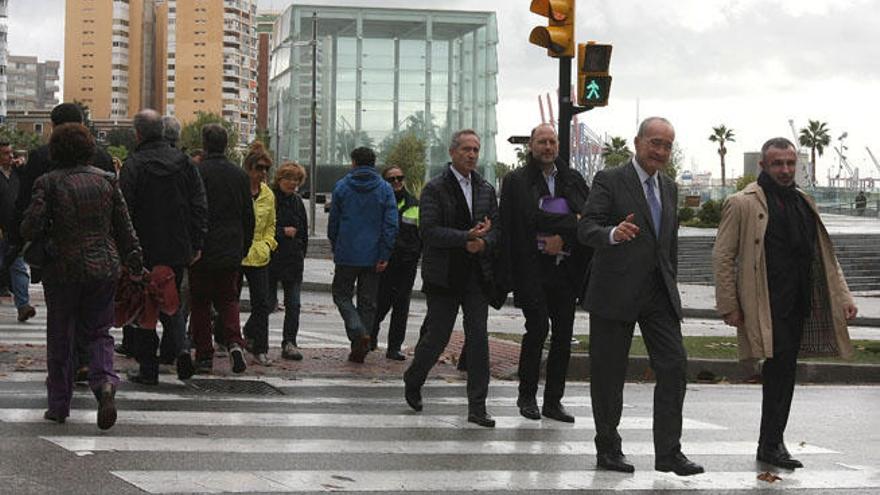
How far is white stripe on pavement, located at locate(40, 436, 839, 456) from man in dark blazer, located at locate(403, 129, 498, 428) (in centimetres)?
82

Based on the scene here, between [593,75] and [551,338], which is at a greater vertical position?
[593,75]

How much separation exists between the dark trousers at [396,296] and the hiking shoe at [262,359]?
1.16m

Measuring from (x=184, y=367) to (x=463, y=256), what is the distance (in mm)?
2588

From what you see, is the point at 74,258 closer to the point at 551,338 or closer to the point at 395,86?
the point at 551,338

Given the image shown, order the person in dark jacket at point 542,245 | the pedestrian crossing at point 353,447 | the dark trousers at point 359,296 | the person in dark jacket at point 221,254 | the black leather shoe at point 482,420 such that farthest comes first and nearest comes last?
1. the dark trousers at point 359,296
2. the person in dark jacket at point 221,254
3. the person in dark jacket at point 542,245
4. the black leather shoe at point 482,420
5. the pedestrian crossing at point 353,447

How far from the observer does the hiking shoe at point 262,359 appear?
12336mm

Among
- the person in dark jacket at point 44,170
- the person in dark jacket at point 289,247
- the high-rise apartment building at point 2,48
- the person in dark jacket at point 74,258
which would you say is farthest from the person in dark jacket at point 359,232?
the high-rise apartment building at point 2,48

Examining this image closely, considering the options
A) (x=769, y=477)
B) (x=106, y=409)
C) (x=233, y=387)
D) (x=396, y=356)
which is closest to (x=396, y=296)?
(x=396, y=356)

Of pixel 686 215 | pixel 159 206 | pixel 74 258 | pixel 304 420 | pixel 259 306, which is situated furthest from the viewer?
pixel 686 215

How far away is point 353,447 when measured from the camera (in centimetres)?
853

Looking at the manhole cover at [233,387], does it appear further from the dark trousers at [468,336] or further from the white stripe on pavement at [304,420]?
the dark trousers at [468,336]

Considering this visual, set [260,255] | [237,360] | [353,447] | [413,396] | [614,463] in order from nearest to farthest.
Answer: [614,463], [353,447], [413,396], [237,360], [260,255]

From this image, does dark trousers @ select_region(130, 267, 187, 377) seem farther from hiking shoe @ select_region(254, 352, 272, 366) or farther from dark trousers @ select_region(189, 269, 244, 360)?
hiking shoe @ select_region(254, 352, 272, 366)

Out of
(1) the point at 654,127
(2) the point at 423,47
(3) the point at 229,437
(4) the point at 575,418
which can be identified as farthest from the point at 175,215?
(2) the point at 423,47
